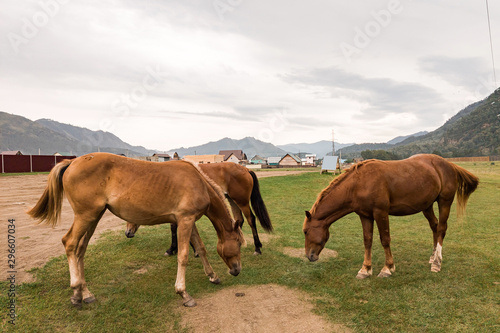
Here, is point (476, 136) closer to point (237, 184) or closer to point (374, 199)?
point (374, 199)

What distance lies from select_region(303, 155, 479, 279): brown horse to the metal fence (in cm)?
4100

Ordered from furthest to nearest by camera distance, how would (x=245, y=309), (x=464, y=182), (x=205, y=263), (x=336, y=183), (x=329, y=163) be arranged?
(x=329, y=163) → (x=464, y=182) → (x=336, y=183) → (x=205, y=263) → (x=245, y=309)

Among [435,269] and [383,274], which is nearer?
[383,274]

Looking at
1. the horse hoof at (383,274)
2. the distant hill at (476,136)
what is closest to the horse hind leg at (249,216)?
the horse hoof at (383,274)

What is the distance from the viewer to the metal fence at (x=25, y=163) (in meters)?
33.0

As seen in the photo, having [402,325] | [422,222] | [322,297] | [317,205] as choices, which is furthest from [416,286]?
[422,222]

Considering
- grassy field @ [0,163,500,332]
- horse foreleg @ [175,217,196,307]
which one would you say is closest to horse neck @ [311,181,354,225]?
grassy field @ [0,163,500,332]

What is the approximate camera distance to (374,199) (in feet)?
17.2

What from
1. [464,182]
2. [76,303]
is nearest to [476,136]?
[464,182]

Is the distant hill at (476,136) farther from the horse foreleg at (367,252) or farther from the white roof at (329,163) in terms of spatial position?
the horse foreleg at (367,252)

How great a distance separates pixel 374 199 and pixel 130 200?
444cm

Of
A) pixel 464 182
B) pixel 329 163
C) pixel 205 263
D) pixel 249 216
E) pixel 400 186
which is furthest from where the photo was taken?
pixel 329 163

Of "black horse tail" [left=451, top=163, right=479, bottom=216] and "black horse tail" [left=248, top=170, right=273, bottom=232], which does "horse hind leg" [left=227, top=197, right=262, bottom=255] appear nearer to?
→ "black horse tail" [left=248, top=170, right=273, bottom=232]

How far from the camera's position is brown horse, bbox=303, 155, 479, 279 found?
5285mm
